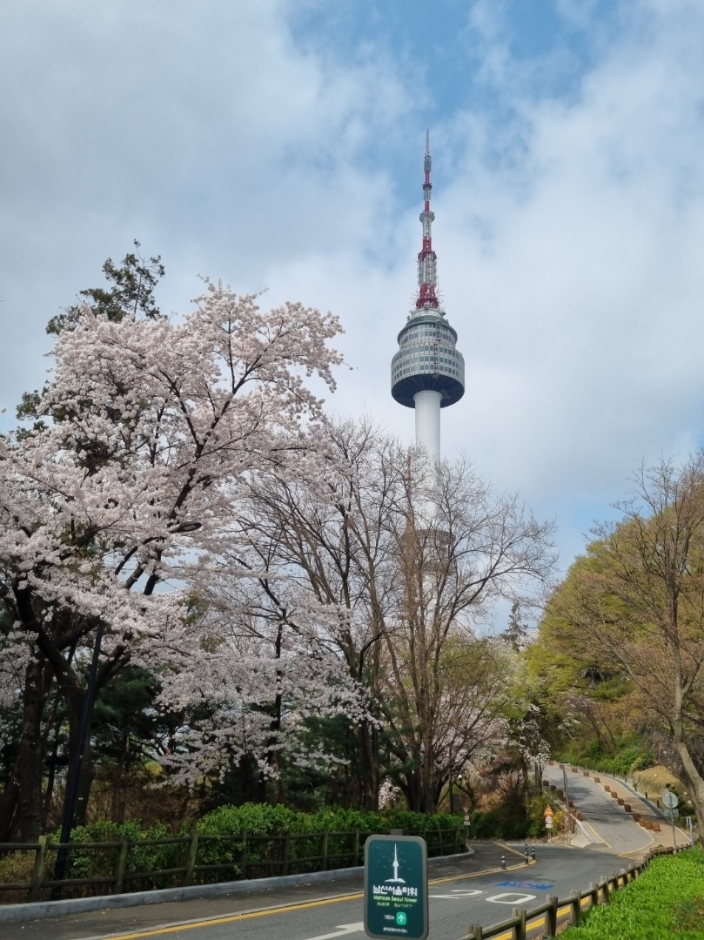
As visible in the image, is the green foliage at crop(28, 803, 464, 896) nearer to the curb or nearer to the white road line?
the curb

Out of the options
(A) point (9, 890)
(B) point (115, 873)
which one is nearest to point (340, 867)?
(B) point (115, 873)

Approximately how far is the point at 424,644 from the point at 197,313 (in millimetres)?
14919

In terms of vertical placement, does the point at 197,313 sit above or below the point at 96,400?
above

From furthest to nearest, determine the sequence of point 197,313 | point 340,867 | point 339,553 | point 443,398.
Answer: point 443,398
point 339,553
point 340,867
point 197,313

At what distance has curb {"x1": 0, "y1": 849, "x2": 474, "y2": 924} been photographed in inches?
389

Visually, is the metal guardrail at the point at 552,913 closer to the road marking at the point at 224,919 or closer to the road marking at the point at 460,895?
Answer: the road marking at the point at 460,895

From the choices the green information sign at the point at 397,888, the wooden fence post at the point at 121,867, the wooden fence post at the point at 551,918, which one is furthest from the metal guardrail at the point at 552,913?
the wooden fence post at the point at 121,867

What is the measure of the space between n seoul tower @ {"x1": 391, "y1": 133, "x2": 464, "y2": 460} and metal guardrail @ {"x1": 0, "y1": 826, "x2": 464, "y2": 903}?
119603mm

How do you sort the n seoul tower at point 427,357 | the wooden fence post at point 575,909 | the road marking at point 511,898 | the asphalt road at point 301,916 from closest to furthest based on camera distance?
the asphalt road at point 301,916, the wooden fence post at point 575,909, the road marking at point 511,898, the n seoul tower at point 427,357

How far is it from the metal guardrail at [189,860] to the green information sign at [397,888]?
25.2ft

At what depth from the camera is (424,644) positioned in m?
25.5

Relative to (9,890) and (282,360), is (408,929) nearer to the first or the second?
(9,890)

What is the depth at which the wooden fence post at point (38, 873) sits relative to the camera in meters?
10.4

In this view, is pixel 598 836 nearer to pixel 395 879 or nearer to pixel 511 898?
pixel 511 898
